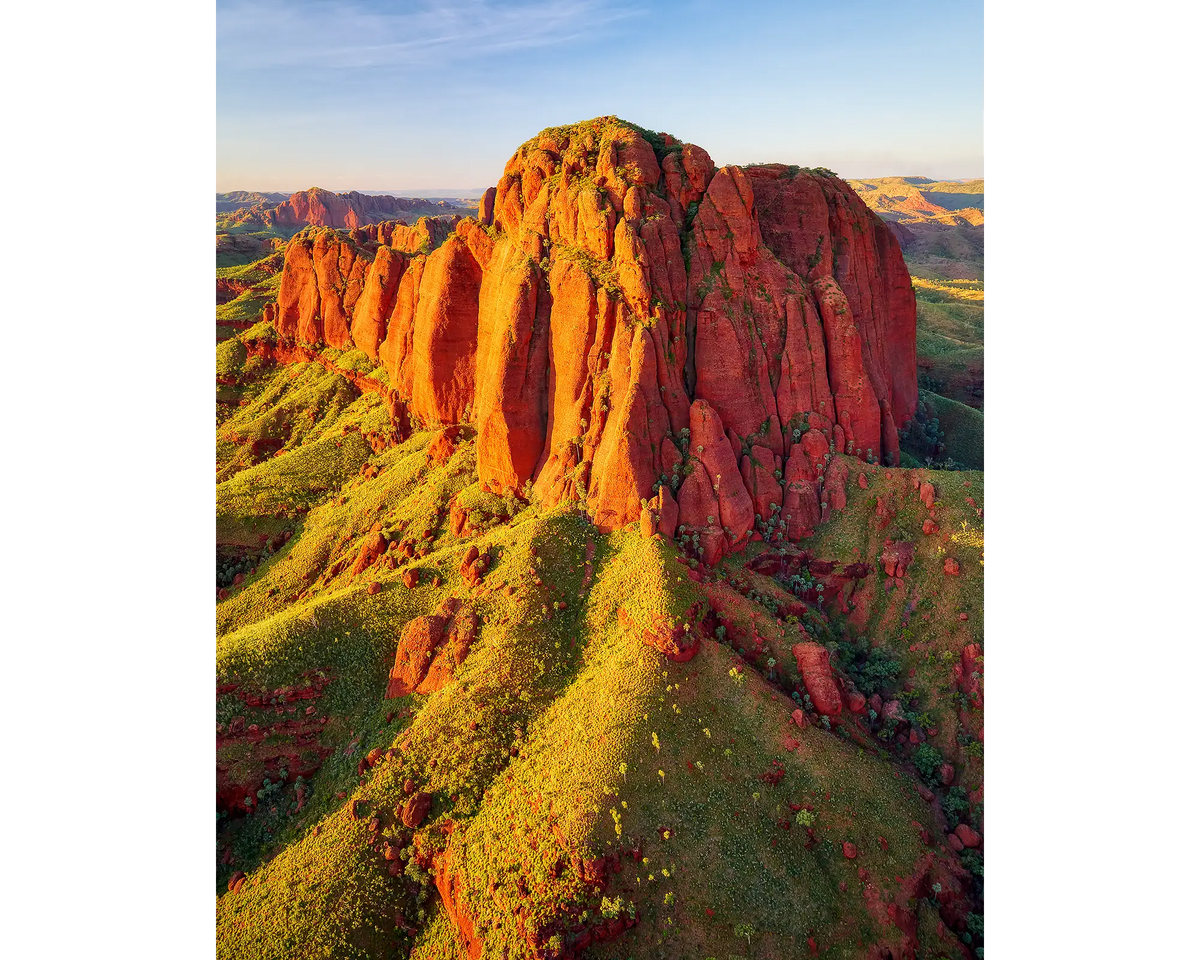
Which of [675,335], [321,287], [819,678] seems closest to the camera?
[819,678]

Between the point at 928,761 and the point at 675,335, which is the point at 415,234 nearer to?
the point at 675,335

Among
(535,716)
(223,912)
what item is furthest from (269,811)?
(535,716)

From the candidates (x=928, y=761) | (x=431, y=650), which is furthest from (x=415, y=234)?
(x=928, y=761)

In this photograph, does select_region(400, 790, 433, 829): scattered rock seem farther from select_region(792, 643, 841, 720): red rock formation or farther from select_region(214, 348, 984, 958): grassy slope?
select_region(792, 643, 841, 720): red rock formation

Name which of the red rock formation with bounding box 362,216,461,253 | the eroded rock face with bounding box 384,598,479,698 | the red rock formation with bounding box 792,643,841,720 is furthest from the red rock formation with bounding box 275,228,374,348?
the red rock formation with bounding box 792,643,841,720

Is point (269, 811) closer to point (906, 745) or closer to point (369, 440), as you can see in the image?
point (906, 745)

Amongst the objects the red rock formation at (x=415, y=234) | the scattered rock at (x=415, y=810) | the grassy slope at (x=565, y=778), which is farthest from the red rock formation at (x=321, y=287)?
the scattered rock at (x=415, y=810)

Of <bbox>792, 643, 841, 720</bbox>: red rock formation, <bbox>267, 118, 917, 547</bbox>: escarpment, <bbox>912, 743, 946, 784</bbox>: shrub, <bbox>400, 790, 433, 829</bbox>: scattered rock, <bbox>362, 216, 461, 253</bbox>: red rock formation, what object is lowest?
<bbox>912, 743, 946, 784</bbox>: shrub

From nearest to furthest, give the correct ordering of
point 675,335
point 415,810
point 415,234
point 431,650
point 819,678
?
point 415,810
point 819,678
point 431,650
point 675,335
point 415,234
